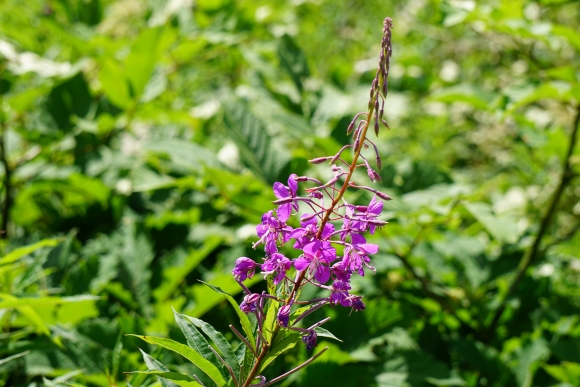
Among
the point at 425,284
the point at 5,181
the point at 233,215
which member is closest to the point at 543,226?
the point at 425,284

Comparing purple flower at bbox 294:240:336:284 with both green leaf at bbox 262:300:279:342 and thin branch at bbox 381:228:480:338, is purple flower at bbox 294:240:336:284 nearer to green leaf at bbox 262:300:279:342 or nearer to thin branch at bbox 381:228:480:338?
green leaf at bbox 262:300:279:342

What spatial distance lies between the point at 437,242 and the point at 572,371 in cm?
64

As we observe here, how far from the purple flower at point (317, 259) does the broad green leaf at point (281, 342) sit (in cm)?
8

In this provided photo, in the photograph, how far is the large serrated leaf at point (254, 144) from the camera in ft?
5.36

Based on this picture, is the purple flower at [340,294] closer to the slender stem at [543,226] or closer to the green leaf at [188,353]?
the green leaf at [188,353]

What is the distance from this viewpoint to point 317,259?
778 millimetres

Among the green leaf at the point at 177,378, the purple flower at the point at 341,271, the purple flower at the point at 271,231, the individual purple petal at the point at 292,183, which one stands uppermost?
the individual purple petal at the point at 292,183

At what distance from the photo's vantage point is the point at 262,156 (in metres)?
1.66

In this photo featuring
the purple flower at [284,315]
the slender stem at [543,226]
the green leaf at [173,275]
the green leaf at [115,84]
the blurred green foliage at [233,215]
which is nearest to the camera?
the purple flower at [284,315]

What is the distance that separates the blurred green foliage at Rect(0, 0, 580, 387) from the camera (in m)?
1.42

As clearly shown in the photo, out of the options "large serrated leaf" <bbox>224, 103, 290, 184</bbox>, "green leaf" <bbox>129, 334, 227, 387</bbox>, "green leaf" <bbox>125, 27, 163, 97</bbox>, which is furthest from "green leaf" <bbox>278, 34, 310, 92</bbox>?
"green leaf" <bbox>129, 334, 227, 387</bbox>

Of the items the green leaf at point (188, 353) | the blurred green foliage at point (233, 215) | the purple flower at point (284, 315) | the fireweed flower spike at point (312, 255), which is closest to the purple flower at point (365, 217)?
the fireweed flower spike at point (312, 255)

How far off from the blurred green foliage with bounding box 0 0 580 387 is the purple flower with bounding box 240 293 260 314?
264mm

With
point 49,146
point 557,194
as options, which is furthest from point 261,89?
point 557,194
